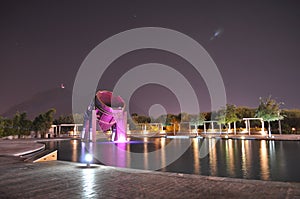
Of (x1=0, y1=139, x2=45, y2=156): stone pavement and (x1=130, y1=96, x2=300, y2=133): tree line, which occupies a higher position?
(x1=130, y1=96, x2=300, y2=133): tree line

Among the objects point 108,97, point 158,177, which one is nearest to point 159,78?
point 108,97

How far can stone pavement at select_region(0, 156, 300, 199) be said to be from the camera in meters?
4.57

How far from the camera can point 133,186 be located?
209 inches

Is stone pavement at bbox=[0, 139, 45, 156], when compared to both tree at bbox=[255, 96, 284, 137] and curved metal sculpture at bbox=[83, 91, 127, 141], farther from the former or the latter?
tree at bbox=[255, 96, 284, 137]

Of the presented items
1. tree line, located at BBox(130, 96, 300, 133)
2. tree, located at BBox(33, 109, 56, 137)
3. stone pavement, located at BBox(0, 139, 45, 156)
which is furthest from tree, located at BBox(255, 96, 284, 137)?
tree, located at BBox(33, 109, 56, 137)

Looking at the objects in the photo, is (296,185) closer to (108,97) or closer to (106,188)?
(106,188)

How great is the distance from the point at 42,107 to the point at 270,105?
158 meters

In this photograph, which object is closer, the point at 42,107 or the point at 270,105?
the point at 270,105

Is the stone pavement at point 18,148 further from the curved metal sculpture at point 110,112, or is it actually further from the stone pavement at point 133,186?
the curved metal sculpture at point 110,112

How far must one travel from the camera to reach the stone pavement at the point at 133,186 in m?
4.57

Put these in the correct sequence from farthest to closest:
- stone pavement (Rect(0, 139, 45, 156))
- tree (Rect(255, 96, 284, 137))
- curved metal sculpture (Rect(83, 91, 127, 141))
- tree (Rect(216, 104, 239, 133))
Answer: tree (Rect(216, 104, 239, 133))
tree (Rect(255, 96, 284, 137))
curved metal sculpture (Rect(83, 91, 127, 141))
stone pavement (Rect(0, 139, 45, 156))

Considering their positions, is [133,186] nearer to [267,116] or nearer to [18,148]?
[18,148]

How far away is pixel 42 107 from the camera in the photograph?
527 ft

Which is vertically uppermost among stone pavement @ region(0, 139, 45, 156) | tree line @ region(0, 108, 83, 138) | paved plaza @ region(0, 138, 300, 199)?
tree line @ region(0, 108, 83, 138)
